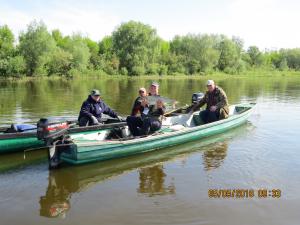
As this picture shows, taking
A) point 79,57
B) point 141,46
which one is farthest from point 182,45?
point 79,57

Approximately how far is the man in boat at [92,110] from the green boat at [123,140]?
1.30ft

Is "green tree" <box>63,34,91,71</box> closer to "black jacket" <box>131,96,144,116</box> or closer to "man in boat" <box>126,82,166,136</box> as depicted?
"black jacket" <box>131,96,144,116</box>

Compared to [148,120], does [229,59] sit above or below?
above

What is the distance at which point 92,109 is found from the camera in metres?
10.0

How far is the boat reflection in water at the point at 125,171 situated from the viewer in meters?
6.49

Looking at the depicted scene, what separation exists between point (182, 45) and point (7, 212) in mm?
65173

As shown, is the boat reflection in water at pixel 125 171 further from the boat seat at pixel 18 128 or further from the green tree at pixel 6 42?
the green tree at pixel 6 42

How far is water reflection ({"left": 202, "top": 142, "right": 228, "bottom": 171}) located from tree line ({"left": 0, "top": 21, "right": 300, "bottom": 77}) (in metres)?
41.2

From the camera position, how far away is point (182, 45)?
68812 millimetres
